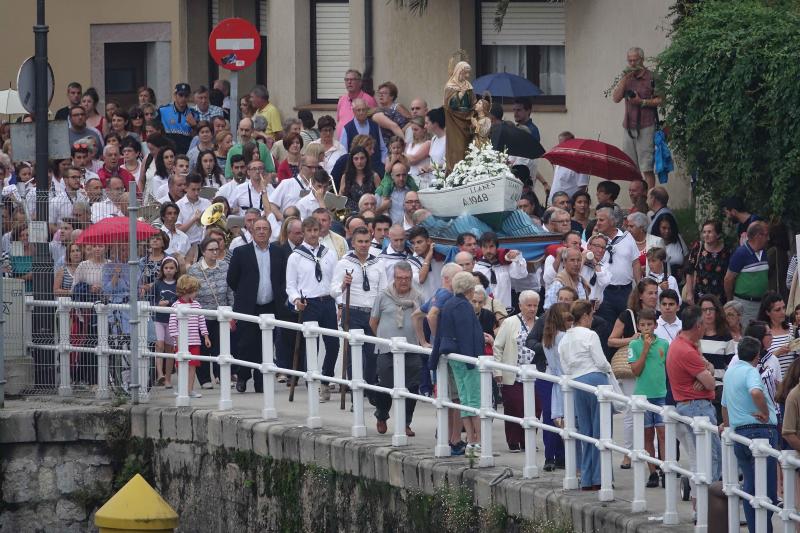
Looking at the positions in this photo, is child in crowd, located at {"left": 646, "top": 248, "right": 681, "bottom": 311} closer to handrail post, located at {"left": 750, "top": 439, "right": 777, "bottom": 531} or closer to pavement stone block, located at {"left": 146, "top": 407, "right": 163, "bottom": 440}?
pavement stone block, located at {"left": 146, "top": 407, "right": 163, "bottom": 440}

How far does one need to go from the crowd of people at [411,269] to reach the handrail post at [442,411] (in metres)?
0.11

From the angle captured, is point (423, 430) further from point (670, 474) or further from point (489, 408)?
point (670, 474)

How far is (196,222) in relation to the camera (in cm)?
2292

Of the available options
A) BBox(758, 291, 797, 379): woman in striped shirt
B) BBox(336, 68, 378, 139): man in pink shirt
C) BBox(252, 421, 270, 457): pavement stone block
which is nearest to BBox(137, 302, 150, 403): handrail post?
BBox(252, 421, 270, 457): pavement stone block

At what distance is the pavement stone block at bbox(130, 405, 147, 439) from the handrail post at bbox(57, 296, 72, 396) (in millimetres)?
1047

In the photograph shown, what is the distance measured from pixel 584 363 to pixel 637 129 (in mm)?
8708

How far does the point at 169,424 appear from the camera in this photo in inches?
763

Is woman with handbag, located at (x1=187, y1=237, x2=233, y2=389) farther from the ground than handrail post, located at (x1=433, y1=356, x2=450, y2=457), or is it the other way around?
woman with handbag, located at (x1=187, y1=237, x2=233, y2=389)

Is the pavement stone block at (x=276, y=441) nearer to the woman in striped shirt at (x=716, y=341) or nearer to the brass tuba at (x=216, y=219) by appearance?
the woman in striped shirt at (x=716, y=341)

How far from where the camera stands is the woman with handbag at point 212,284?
20.7m

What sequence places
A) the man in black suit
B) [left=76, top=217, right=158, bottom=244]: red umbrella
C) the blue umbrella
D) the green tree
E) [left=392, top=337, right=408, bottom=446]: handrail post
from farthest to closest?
the blue umbrella, the man in black suit, [left=76, top=217, right=158, bottom=244]: red umbrella, the green tree, [left=392, top=337, right=408, bottom=446]: handrail post

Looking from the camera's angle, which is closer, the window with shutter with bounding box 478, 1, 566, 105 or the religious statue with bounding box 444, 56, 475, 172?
the religious statue with bounding box 444, 56, 475, 172

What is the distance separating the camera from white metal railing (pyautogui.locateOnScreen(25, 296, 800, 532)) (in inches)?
540

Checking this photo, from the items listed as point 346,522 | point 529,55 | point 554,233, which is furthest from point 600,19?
point 346,522
